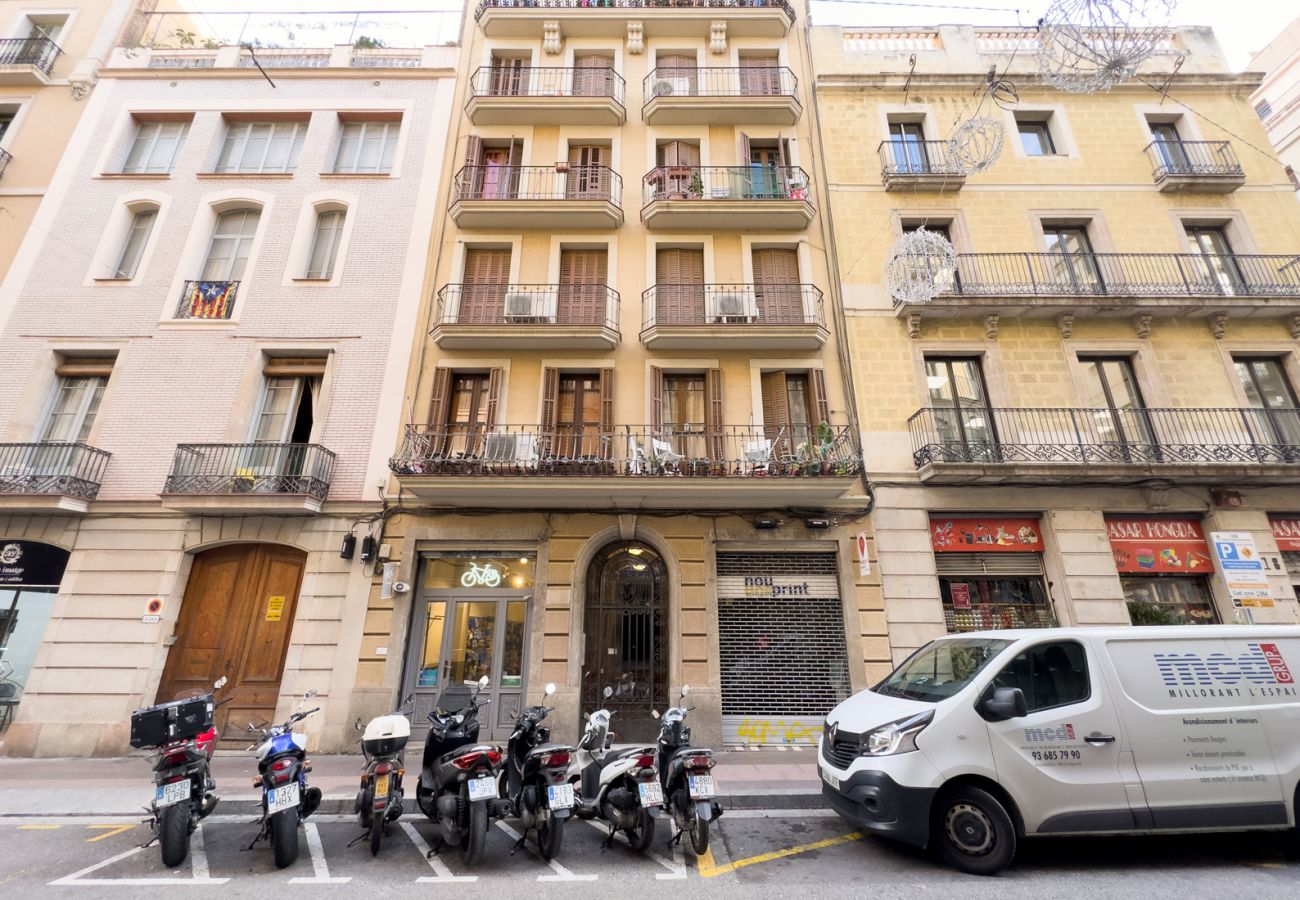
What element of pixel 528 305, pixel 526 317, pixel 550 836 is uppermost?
pixel 528 305

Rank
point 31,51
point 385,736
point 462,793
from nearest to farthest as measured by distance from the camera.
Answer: point 462,793 → point 385,736 → point 31,51

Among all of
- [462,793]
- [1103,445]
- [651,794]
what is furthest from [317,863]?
[1103,445]

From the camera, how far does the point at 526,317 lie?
11531 mm

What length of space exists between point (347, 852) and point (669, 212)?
39.4ft

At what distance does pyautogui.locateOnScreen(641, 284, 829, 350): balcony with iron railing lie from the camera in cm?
1107

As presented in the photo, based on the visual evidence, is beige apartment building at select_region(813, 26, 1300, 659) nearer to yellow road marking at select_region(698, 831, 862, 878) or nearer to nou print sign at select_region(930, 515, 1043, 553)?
nou print sign at select_region(930, 515, 1043, 553)

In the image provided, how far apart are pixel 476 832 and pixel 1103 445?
12.4 m

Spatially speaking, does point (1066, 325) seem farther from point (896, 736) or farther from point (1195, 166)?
point (896, 736)

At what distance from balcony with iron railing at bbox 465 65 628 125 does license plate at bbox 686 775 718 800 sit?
553 inches

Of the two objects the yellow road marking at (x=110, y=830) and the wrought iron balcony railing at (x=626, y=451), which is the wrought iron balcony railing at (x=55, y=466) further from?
the yellow road marking at (x=110, y=830)

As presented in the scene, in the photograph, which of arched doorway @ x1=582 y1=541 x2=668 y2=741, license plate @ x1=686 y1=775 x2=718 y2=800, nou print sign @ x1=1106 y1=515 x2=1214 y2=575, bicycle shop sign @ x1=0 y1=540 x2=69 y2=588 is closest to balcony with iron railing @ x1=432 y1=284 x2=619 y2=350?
arched doorway @ x1=582 y1=541 x2=668 y2=741

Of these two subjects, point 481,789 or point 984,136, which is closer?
point 481,789

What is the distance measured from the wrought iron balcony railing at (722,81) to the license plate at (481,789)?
1471 cm

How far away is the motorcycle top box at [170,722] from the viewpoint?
16.3ft
